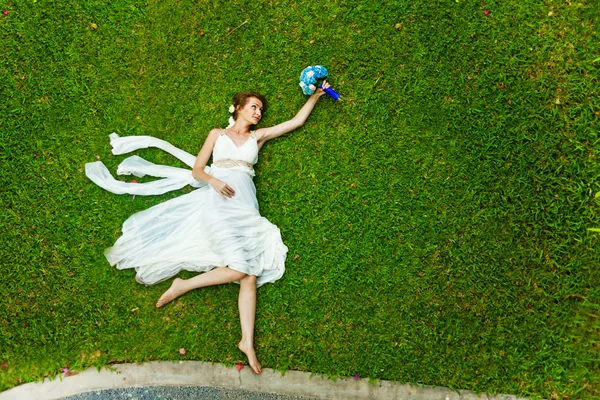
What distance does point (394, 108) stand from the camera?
4.64 metres

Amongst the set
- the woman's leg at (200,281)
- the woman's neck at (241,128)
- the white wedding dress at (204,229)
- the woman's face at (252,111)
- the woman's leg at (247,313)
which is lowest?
the woman's leg at (247,313)

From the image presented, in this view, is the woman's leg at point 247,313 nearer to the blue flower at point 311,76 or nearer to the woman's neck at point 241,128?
the woman's neck at point 241,128

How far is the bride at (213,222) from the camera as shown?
4223mm

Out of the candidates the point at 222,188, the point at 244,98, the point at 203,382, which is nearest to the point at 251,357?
the point at 203,382

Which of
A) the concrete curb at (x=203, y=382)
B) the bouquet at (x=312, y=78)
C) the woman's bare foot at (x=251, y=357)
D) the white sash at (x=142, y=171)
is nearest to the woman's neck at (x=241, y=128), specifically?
the white sash at (x=142, y=171)

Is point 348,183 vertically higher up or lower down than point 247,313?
higher up

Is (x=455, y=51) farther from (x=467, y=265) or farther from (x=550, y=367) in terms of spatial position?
(x=550, y=367)

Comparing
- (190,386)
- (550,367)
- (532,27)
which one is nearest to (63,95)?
(190,386)

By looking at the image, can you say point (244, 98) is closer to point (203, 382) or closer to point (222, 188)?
point (222, 188)

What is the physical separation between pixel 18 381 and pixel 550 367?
5.42 meters

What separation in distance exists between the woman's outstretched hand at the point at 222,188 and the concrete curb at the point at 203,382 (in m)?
1.76

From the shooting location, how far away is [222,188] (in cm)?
423

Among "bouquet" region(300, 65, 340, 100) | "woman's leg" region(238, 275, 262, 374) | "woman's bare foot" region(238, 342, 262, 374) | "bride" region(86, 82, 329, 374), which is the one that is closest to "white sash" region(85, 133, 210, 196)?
"bride" region(86, 82, 329, 374)

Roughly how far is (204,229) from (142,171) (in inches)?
40.0
